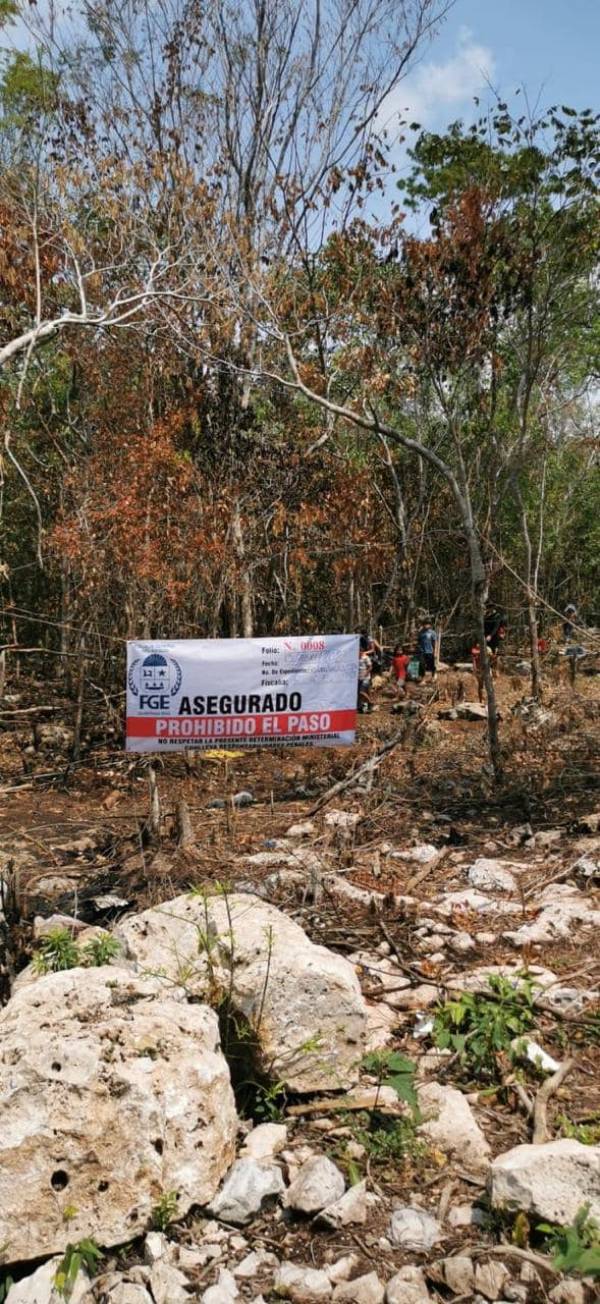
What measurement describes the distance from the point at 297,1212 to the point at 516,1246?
24.9 inches

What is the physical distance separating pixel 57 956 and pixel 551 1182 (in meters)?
1.90

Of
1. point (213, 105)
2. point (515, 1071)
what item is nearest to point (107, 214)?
point (213, 105)

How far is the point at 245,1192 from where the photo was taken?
289 centimetres

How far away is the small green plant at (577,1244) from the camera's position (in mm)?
2213

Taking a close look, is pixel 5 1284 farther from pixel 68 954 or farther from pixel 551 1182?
pixel 551 1182

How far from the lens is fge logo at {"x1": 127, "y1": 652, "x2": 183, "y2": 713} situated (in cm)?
770

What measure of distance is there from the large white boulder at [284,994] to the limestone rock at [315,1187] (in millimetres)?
437

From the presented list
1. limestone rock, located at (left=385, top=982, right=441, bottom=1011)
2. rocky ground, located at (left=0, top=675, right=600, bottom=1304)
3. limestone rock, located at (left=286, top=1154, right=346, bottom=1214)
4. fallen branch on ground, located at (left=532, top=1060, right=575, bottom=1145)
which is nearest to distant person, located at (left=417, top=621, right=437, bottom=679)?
rocky ground, located at (left=0, top=675, right=600, bottom=1304)

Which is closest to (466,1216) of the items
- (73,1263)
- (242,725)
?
(73,1263)

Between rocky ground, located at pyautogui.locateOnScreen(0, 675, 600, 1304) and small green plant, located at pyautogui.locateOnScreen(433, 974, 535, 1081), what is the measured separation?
0.04 ft

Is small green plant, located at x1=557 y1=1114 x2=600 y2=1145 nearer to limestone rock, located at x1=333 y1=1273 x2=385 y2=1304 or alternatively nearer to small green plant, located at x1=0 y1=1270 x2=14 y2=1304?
limestone rock, located at x1=333 y1=1273 x2=385 y2=1304

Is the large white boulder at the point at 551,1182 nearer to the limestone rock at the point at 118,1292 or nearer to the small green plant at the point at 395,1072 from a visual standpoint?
the small green plant at the point at 395,1072

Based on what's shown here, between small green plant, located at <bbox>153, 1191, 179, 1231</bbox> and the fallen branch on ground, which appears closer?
small green plant, located at <bbox>153, 1191, 179, 1231</bbox>

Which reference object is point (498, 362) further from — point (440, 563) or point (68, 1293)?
point (440, 563)
